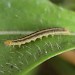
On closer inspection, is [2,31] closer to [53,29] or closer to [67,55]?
[53,29]

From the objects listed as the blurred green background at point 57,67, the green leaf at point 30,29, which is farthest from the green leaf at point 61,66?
the green leaf at point 30,29

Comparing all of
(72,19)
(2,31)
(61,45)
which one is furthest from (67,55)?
(2,31)

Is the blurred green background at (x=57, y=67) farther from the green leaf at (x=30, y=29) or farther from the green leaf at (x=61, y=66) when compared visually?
the green leaf at (x=30, y=29)

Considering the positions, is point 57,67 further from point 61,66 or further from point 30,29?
point 30,29

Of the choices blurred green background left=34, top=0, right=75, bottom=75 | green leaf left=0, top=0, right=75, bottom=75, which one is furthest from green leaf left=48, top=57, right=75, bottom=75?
green leaf left=0, top=0, right=75, bottom=75

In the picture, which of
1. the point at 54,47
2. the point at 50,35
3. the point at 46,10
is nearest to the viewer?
the point at 54,47

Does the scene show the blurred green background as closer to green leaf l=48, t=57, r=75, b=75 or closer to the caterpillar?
green leaf l=48, t=57, r=75, b=75
